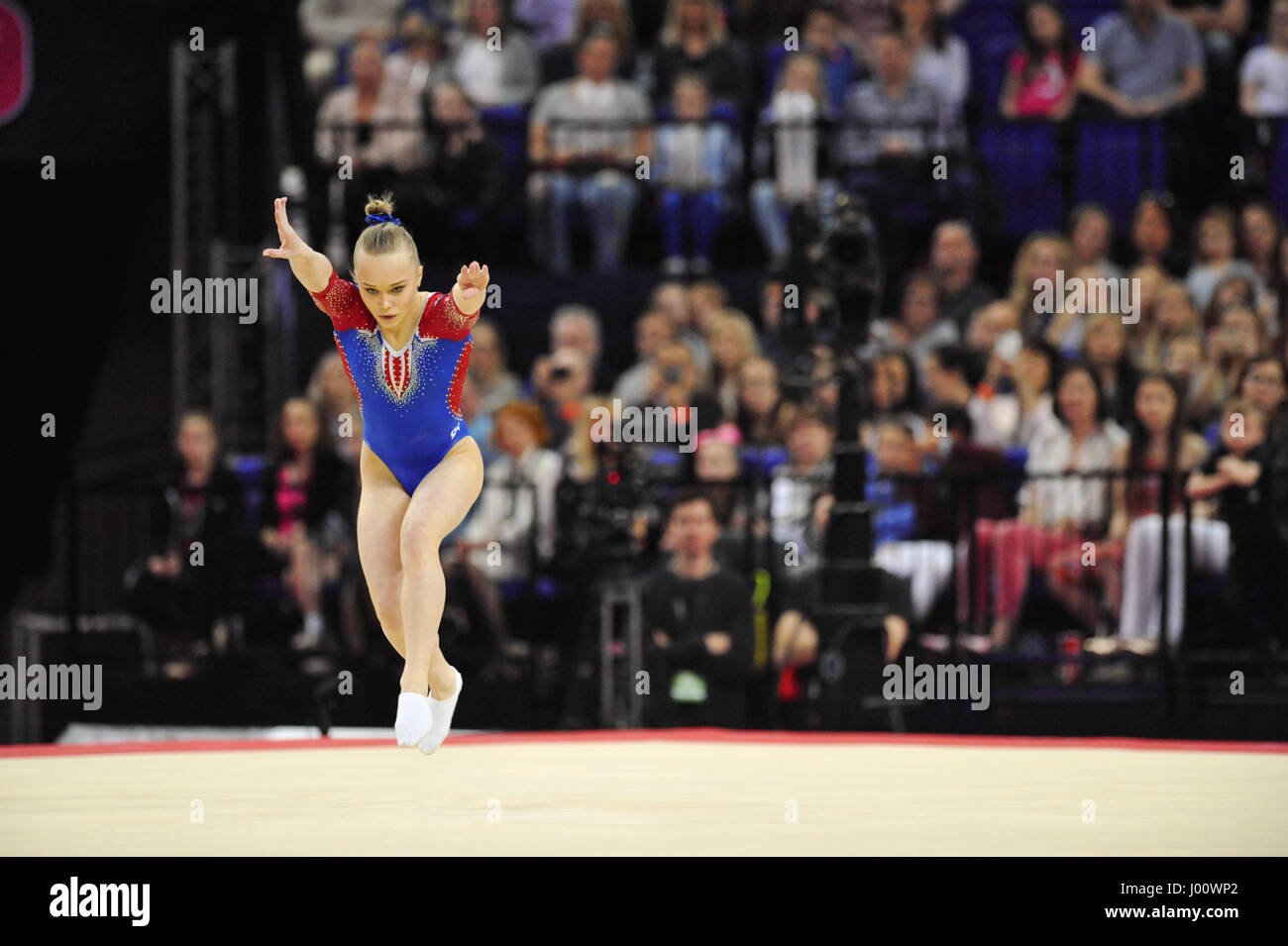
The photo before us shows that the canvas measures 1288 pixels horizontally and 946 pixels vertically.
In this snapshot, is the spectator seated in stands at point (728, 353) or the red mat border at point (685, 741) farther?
the spectator seated in stands at point (728, 353)

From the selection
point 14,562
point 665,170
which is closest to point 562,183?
point 665,170

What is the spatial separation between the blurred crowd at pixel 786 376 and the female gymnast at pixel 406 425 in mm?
2405

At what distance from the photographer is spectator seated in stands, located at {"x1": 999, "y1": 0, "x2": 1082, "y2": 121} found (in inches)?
463

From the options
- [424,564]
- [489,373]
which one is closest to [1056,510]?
[489,373]

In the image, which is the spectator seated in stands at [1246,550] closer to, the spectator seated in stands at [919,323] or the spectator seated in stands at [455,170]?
the spectator seated in stands at [919,323]

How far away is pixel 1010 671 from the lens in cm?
912

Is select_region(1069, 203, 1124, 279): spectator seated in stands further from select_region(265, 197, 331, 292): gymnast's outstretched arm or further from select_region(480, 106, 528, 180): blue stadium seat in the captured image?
select_region(265, 197, 331, 292): gymnast's outstretched arm

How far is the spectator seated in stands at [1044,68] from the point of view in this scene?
1177 centimetres

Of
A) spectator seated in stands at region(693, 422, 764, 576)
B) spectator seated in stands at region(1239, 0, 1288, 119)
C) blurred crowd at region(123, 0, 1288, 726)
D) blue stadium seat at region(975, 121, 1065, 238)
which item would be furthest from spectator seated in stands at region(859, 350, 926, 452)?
spectator seated in stands at region(1239, 0, 1288, 119)

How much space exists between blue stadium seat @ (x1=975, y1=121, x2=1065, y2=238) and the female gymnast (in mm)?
6727

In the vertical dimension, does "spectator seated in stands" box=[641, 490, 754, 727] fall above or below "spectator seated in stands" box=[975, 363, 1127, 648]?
below

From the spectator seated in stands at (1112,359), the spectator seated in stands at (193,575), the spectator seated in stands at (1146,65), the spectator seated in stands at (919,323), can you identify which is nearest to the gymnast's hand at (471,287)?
the spectator seated in stands at (193,575)

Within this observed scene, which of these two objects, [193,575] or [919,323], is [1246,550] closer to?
[919,323]

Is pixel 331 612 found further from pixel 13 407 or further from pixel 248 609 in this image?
pixel 13 407
